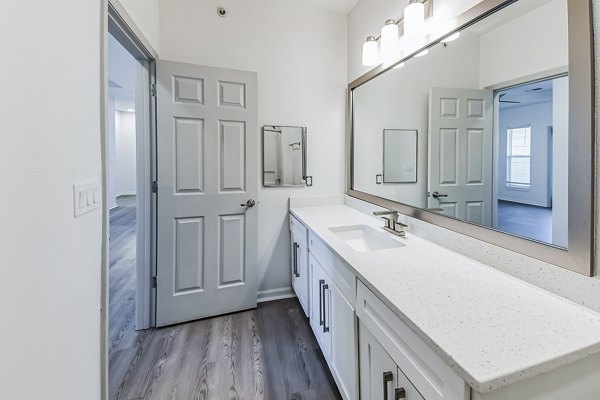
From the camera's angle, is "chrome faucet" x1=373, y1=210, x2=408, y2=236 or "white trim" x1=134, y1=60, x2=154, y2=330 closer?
"chrome faucet" x1=373, y1=210, x2=408, y2=236

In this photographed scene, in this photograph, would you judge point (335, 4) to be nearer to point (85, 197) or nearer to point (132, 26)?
point (132, 26)

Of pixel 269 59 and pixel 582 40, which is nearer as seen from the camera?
pixel 582 40

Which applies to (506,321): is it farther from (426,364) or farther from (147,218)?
(147,218)

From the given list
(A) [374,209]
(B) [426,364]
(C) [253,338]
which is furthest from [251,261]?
(B) [426,364]

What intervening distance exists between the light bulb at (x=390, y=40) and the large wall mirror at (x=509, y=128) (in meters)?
0.09

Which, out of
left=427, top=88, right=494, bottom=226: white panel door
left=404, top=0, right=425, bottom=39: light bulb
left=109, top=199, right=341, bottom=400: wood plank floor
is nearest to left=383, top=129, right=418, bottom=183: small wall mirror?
left=427, top=88, right=494, bottom=226: white panel door

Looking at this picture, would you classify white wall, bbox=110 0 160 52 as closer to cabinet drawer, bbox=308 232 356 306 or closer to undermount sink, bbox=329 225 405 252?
cabinet drawer, bbox=308 232 356 306

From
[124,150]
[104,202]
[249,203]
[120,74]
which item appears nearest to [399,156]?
[249,203]

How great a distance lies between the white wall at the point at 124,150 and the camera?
7.48m

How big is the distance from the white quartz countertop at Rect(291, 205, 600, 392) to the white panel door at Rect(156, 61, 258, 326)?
4.12ft

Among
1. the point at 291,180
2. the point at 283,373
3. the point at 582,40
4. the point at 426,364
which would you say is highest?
the point at 582,40

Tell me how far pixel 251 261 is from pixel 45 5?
1.90 metres

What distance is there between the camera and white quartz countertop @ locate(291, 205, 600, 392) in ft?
2.06

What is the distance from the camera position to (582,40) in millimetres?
861
